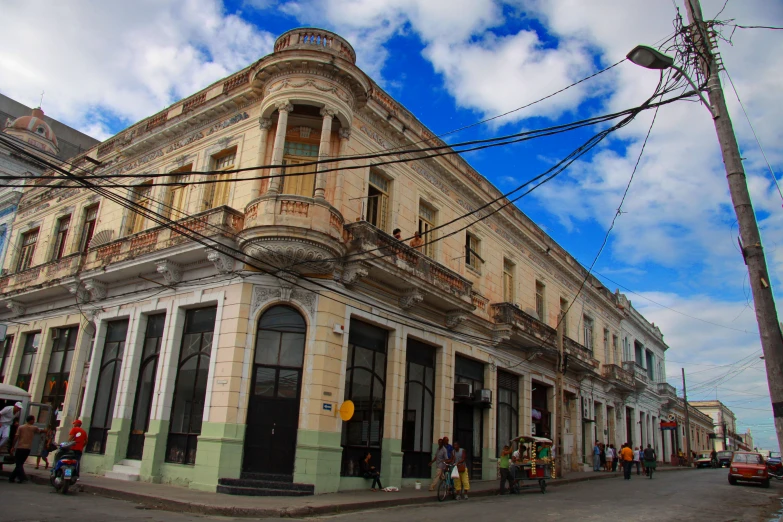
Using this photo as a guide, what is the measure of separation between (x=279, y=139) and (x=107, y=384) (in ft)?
30.9

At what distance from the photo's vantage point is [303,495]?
13.2 m

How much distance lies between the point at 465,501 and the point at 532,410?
36.7 feet

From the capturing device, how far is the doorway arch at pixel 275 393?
540 inches

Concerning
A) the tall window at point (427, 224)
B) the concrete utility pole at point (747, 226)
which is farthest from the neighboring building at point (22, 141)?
the concrete utility pole at point (747, 226)

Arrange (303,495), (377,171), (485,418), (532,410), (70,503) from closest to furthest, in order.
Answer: (70,503) < (303,495) < (377,171) < (485,418) < (532,410)

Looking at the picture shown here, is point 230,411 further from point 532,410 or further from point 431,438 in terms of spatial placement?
point 532,410

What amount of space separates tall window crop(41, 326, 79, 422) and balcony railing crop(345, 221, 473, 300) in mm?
11410

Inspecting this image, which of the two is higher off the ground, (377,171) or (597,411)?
(377,171)

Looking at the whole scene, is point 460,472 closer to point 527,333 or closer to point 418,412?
point 418,412

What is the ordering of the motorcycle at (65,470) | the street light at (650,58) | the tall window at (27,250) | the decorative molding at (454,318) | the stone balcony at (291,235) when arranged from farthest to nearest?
1. the tall window at (27,250)
2. the decorative molding at (454,318)
3. the stone balcony at (291,235)
4. the motorcycle at (65,470)
5. the street light at (650,58)

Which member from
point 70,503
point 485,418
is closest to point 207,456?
point 70,503

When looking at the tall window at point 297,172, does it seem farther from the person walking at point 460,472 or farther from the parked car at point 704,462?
the parked car at point 704,462

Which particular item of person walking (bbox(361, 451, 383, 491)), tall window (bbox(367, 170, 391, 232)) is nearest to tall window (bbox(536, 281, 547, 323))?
tall window (bbox(367, 170, 391, 232))

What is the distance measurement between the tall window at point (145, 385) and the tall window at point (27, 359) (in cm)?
720
